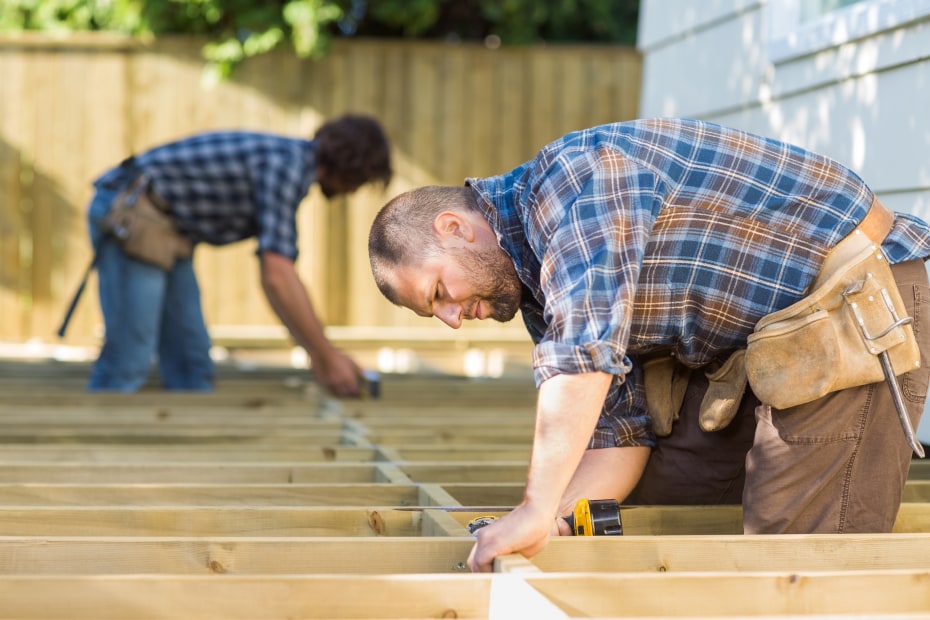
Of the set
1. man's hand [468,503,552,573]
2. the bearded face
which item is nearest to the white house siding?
the bearded face

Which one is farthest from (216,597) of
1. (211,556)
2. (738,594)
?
(738,594)

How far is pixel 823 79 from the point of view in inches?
155

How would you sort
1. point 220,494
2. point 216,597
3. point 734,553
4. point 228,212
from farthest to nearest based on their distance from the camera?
point 228,212, point 220,494, point 734,553, point 216,597

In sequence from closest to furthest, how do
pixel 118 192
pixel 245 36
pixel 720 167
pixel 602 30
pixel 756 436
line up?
1. pixel 720 167
2. pixel 756 436
3. pixel 118 192
4. pixel 245 36
5. pixel 602 30

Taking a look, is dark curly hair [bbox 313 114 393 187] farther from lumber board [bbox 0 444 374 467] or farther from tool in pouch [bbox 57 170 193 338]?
lumber board [bbox 0 444 374 467]

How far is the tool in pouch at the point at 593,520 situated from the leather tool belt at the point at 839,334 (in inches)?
15.7

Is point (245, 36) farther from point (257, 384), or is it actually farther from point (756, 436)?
point (756, 436)

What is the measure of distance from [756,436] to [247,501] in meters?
1.19

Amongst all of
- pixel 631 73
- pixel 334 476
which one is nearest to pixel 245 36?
pixel 631 73

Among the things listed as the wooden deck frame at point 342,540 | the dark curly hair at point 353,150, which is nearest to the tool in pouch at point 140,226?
the dark curly hair at point 353,150

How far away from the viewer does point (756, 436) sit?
2.49 metres

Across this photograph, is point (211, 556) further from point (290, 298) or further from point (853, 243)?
point (290, 298)

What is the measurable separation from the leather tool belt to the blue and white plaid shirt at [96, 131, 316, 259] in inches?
104

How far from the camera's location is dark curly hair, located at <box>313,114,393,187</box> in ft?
15.2
